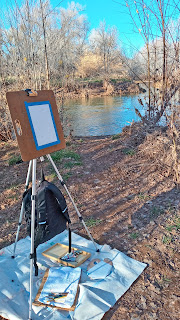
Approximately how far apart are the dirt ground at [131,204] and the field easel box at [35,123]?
55.1 inches

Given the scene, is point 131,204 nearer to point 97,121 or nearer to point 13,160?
point 13,160

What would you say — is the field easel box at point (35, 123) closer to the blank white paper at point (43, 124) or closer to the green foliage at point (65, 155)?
the blank white paper at point (43, 124)

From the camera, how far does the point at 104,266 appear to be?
2.36 m

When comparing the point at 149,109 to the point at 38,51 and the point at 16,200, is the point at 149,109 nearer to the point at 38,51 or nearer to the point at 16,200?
the point at 38,51

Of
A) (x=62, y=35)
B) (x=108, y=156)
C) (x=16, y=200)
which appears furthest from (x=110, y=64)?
(x=16, y=200)

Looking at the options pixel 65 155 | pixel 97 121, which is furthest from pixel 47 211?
pixel 97 121

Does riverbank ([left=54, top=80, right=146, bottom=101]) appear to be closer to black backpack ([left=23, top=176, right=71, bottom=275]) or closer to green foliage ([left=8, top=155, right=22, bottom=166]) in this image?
green foliage ([left=8, top=155, right=22, bottom=166])

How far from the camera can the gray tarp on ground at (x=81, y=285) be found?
190cm

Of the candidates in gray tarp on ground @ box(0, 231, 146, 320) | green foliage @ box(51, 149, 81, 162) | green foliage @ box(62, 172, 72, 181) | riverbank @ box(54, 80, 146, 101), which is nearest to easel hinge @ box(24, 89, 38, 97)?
gray tarp on ground @ box(0, 231, 146, 320)

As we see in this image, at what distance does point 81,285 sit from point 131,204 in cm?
169

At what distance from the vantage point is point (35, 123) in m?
2.07

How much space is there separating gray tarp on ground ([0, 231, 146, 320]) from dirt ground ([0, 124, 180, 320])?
0.09 m

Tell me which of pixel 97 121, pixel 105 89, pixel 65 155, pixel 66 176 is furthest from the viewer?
pixel 105 89

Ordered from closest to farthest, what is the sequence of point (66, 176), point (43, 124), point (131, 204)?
point (43, 124) → point (131, 204) → point (66, 176)
